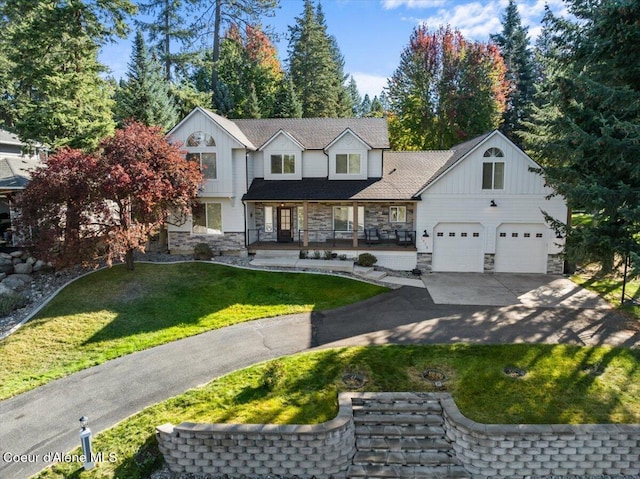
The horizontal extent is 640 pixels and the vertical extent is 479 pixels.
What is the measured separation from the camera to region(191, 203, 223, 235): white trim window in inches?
779

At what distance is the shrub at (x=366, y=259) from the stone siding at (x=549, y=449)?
10975 millimetres

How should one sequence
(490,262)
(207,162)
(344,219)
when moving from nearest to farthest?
1. (490,262)
2. (207,162)
3. (344,219)

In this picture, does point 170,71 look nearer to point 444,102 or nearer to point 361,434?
point 444,102

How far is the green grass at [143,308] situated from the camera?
10562 mm

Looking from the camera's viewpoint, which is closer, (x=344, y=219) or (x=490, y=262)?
(x=490, y=262)

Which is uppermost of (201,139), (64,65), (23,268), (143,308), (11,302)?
(64,65)

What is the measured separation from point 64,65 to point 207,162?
8.20 metres

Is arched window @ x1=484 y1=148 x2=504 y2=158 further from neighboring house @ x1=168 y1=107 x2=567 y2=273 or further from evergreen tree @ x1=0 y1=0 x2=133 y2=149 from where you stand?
evergreen tree @ x1=0 y1=0 x2=133 y2=149

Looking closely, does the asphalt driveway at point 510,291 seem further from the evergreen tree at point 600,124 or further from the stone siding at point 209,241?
the stone siding at point 209,241

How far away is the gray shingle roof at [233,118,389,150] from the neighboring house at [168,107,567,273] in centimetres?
10

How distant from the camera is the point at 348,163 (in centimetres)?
2059

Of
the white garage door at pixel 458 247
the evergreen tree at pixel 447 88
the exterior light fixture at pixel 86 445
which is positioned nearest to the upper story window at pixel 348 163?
the white garage door at pixel 458 247

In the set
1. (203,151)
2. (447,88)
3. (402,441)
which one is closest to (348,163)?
(203,151)

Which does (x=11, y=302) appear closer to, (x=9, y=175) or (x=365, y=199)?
(x=9, y=175)
